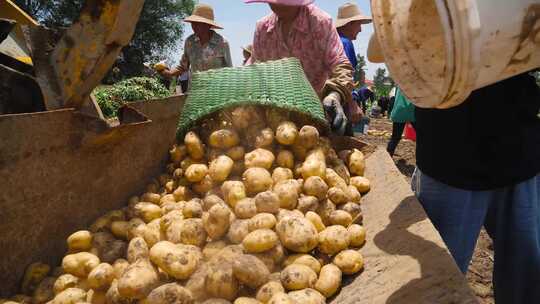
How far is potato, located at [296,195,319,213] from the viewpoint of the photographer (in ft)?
6.44

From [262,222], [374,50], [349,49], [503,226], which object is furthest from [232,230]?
[349,49]

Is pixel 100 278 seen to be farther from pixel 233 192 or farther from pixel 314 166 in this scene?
pixel 314 166

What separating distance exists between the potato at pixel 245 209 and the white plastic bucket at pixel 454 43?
979 millimetres

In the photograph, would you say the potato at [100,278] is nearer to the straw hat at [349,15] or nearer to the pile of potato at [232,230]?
the pile of potato at [232,230]

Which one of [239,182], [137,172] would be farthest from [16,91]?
[239,182]

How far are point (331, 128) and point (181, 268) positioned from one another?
153 centimetres

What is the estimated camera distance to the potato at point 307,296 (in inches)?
55.9

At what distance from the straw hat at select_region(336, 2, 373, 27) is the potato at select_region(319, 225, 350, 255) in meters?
4.05

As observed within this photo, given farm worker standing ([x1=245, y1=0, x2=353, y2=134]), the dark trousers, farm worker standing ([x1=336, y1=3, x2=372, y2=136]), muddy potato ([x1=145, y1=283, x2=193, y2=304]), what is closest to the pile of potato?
muddy potato ([x1=145, y1=283, x2=193, y2=304])

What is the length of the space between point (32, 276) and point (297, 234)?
4.04 ft

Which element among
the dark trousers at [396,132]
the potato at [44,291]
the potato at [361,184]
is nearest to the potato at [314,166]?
the potato at [361,184]

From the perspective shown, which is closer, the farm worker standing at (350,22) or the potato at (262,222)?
the potato at (262,222)

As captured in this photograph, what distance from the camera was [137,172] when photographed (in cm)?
241

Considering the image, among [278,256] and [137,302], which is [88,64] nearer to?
[137,302]
